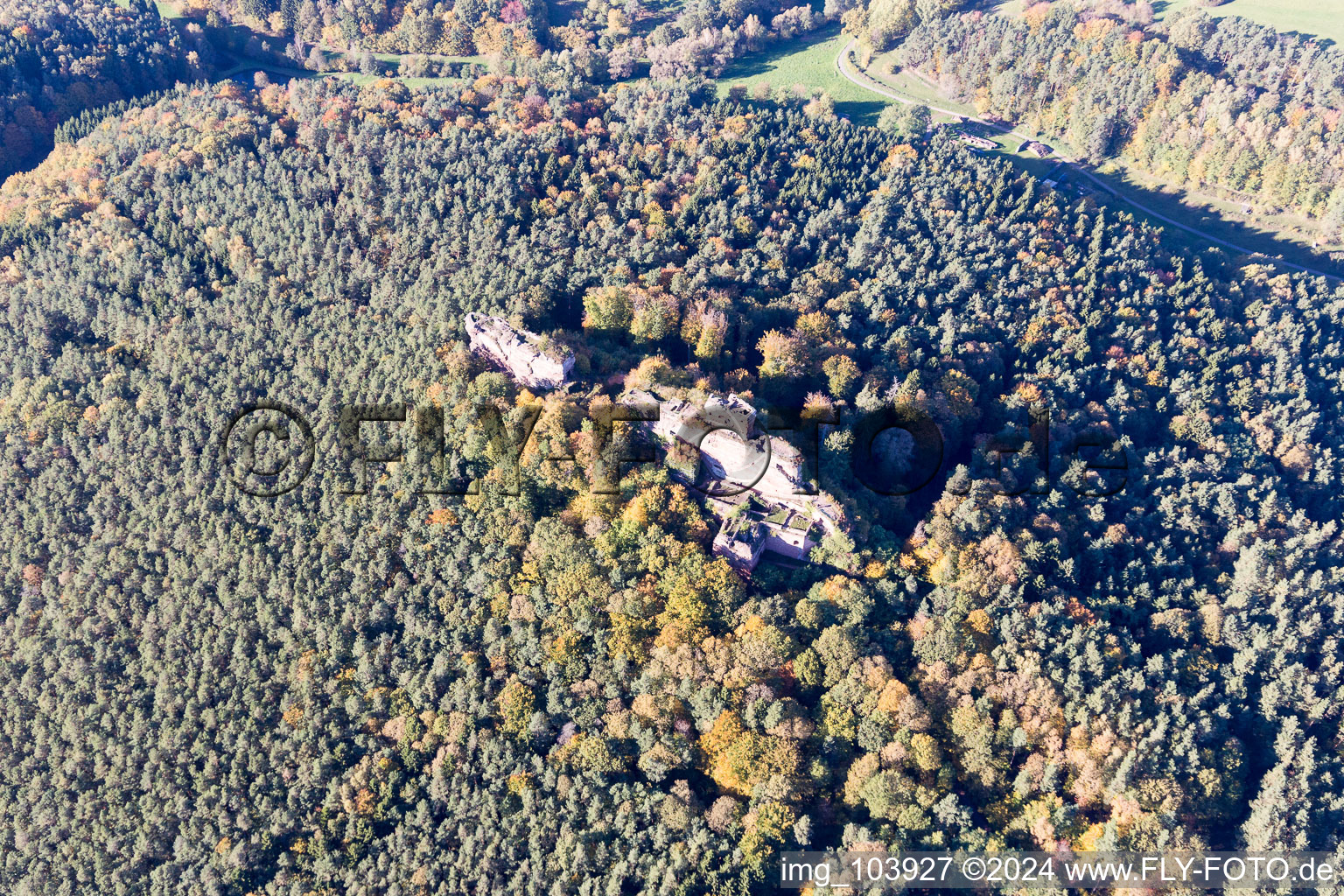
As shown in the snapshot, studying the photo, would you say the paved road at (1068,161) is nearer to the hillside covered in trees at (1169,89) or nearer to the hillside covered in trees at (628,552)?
the hillside covered in trees at (1169,89)

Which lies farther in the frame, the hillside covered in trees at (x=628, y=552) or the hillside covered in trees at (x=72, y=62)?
the hillside covered in trees at (x=72, y=62)

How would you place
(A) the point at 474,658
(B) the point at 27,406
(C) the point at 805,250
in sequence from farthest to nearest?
(C) the point at 805,250 < (B) the point at 27,406 < (A) the point at 474,658

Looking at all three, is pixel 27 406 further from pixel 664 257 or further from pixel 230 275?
pixel 664 257

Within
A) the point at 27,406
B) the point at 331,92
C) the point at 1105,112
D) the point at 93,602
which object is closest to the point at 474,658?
the point at 93,602

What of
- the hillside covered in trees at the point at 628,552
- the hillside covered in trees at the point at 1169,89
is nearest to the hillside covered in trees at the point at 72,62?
the hillside covered in trees at the point at 628,552

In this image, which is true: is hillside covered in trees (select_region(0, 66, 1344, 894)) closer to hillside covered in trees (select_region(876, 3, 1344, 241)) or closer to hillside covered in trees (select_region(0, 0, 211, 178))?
hillside covered in trees (select_region(876, 3, 1344, 241))
